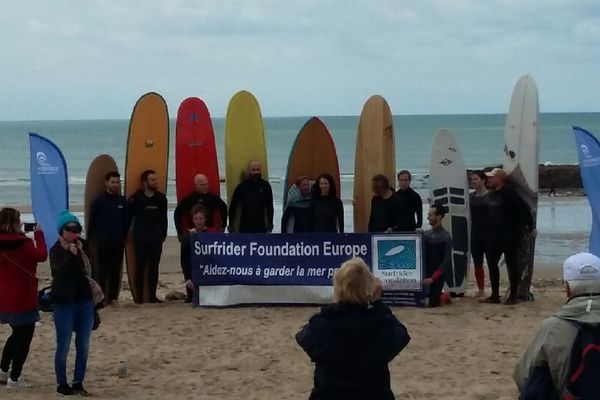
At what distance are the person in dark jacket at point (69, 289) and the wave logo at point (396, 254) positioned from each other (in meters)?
3.56

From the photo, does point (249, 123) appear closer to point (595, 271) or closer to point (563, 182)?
point (595, 271)

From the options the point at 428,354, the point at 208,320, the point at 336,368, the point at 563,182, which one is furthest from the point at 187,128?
the point at 563,182

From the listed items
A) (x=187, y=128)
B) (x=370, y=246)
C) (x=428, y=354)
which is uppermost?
(x=187, y=128)

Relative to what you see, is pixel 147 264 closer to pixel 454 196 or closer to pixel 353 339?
pixel 454 196

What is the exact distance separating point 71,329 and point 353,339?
302cm

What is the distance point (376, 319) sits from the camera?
3.44 m

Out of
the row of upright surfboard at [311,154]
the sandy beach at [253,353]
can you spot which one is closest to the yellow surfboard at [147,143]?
the row of upright surfboard at [311,154]

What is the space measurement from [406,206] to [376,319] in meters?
5.94

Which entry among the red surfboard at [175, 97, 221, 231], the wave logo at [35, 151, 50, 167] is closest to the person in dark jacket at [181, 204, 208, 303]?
the red surfboard at [175, 97, 221, 231]

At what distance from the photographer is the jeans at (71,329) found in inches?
232

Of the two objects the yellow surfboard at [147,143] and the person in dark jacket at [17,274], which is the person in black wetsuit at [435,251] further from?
the person in dark jacket at [17,274]

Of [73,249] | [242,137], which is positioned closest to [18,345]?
[73,249]

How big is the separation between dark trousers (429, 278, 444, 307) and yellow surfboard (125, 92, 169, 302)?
9.76 feet

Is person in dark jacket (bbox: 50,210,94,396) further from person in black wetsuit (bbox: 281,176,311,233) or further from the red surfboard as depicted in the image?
the red surfboard
